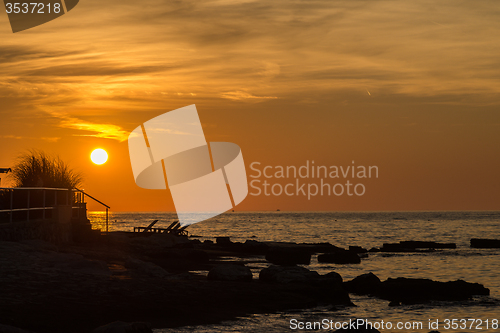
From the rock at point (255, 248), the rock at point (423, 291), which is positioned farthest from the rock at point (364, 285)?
the rock at point (255, 248)

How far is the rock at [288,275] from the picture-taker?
61.5 feet

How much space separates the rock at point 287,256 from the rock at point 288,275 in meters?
14.4

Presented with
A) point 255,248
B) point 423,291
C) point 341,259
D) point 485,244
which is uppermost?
point 255,248

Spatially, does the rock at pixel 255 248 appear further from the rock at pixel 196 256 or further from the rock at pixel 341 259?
the rock at pixel 196 256

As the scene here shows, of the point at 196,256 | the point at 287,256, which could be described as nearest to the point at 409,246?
the point at 287,256

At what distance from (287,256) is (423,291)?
15.7 m

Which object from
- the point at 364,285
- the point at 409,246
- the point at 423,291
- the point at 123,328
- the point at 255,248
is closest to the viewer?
the point at 123,328

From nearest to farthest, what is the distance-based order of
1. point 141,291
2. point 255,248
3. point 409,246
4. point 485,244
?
1. point 141,291
2. point 255,248
3. point 409,246
4. point 485,244

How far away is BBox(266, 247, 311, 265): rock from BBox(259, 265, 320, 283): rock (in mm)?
14435

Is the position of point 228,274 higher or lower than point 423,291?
higher

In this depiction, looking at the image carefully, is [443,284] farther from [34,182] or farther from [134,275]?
[34,182]

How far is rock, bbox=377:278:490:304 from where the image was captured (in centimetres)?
1968

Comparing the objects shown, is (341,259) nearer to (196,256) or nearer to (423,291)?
(196,256)

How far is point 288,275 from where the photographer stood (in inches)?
751
